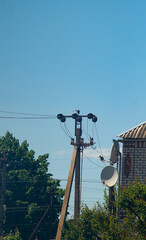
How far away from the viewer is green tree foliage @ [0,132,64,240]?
2421 inches

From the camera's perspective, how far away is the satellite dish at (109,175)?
37.2 metres

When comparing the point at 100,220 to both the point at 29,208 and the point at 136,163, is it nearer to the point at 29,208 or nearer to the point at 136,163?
the point at 136,163

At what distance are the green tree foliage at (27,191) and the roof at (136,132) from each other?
774 inches

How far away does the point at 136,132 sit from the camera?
4138cm

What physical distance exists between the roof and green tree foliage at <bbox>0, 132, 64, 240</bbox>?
19.7m

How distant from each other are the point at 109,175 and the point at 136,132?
5.26 metres

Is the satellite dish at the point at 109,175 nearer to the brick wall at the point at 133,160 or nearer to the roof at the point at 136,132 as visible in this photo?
the brick wall at the point at 133,160

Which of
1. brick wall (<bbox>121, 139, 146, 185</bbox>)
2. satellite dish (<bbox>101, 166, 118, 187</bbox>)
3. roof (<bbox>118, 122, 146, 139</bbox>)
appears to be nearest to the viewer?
satellite dish (<bbox>101, 166, 118, 187</bbox>)

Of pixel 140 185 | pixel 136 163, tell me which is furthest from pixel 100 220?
pixel 136 163

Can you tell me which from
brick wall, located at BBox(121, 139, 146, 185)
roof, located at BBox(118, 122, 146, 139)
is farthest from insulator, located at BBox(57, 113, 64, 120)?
brick wall, located at BBox(121, 139, 146, 185)

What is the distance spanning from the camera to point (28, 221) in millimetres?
61844

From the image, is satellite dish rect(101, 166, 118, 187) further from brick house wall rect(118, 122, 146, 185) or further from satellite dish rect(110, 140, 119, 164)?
brick house wall rect(118, 122, 146, 185)

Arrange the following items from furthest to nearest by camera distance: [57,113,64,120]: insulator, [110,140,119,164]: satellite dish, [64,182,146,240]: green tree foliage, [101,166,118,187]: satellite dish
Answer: [57,113,64,120]: insulator → [110,140,119,164]: satellite dish → [101,166,118,187]: satellite dish → [64,182,146,240]: green tree foliage

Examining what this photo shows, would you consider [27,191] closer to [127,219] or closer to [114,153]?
[114,153]
